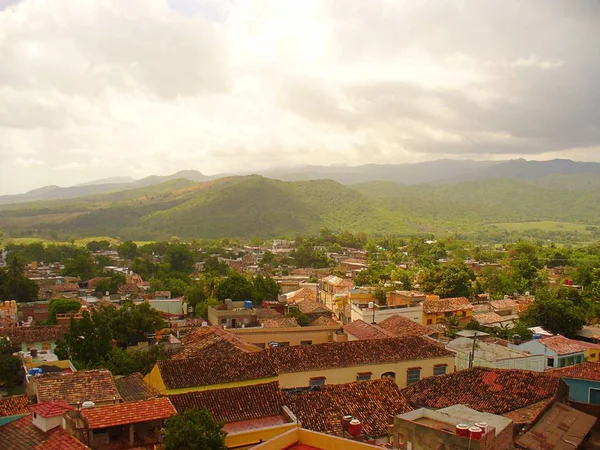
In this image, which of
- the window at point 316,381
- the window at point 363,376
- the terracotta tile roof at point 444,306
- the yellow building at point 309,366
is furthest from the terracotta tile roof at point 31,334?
the terracotta tile roof at point 444,306

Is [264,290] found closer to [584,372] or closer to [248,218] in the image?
[584,372]

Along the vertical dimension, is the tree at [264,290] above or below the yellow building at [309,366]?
below

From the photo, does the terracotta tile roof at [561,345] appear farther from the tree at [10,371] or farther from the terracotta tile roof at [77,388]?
the tree at [10,371]

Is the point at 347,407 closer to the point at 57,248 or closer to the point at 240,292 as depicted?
the point at 240,292

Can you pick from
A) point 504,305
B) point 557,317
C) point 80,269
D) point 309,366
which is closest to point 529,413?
point 309,366

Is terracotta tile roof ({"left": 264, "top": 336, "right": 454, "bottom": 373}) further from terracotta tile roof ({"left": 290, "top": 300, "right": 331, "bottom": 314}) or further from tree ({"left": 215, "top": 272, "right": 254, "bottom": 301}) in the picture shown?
tree ({"left": 215, "top": 272, "right": 254, "bottom": 301})

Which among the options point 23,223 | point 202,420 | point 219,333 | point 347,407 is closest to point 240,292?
point 219,333
